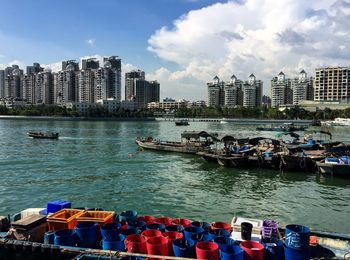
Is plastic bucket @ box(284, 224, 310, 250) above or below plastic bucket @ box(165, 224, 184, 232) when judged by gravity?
above

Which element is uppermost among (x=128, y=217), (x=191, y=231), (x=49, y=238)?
(x=191, y=231)

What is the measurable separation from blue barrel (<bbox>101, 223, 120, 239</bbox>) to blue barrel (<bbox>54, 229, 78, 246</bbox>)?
86 centimetres

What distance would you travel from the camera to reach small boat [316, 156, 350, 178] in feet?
104

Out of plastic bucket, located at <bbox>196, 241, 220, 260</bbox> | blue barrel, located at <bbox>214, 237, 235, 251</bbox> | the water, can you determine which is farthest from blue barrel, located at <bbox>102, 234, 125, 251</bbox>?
the water

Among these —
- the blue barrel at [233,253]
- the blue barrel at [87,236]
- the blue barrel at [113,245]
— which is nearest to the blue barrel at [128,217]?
the blue barrel at [87,236]

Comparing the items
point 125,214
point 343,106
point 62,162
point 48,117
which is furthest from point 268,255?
point 343,106

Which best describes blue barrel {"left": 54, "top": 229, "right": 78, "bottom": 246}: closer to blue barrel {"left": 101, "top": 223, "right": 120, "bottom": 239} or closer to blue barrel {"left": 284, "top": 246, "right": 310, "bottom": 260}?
blue barrel {"left": 101, "top": 223, "right": 120, "bottom": 239}

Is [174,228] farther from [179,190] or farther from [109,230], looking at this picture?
[179,190]

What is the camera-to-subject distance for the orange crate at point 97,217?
1226cm

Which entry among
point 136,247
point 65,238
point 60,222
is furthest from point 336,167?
point 65,238

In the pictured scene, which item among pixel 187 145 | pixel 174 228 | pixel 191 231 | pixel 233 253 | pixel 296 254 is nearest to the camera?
pixel 233 253

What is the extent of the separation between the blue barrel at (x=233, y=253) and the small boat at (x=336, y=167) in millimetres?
25180

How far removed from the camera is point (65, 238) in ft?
36.2

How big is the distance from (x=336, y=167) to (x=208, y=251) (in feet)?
84.9
